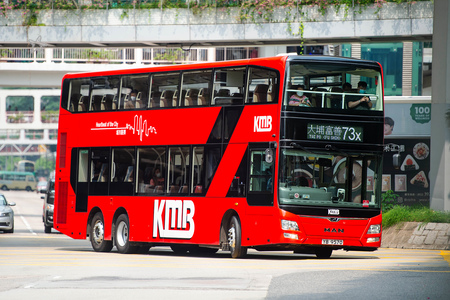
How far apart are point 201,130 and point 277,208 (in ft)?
9.77

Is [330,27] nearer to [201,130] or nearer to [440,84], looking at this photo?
[440,84]

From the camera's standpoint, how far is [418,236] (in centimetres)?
2444

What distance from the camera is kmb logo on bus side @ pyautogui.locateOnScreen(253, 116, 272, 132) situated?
18531mm

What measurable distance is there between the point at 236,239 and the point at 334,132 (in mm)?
2948

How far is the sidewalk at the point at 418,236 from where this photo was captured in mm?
23859

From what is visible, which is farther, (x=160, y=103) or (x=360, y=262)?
(x=160, y=103)

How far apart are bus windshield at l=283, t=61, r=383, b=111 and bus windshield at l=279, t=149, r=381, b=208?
983mm

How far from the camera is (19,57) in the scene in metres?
49.1

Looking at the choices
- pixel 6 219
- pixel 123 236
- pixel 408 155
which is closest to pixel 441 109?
pixel 408 155

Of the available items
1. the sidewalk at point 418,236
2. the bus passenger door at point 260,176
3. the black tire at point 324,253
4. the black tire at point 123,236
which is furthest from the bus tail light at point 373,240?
the black tire at point 123,236

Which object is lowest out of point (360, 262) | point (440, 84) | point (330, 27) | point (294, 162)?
point (360, 262)

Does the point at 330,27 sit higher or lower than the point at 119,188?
higher

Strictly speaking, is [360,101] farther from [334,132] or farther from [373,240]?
[373,240]

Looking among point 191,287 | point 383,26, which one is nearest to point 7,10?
point 383,26
